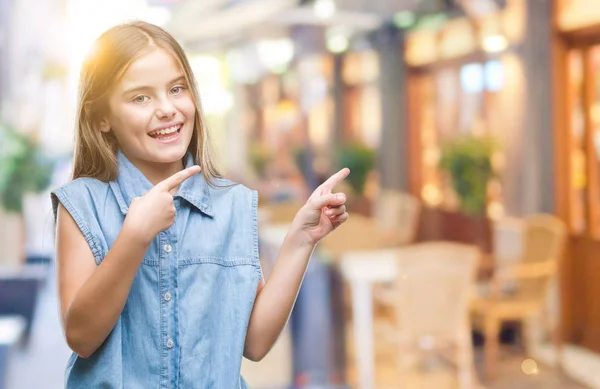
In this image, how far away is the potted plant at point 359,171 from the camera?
7.66m

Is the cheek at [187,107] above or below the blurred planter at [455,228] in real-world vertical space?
above

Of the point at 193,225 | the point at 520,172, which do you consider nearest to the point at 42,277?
the point at 193,225

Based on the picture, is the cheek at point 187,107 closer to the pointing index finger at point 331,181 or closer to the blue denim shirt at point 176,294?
the blue denim shirt at point 176,294

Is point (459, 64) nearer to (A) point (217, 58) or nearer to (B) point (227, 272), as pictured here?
(A) point (217, 58)

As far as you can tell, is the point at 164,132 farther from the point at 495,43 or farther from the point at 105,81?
the point at 495,43

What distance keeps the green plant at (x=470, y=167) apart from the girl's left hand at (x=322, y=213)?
14.8 ft

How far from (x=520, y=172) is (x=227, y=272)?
481 cm

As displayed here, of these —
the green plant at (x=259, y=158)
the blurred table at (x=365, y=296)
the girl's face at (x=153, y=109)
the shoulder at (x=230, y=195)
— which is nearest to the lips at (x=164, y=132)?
the girl's face at (x=153, y=109)

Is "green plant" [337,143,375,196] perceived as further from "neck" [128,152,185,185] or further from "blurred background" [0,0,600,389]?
"neck" [128,152,185,185]

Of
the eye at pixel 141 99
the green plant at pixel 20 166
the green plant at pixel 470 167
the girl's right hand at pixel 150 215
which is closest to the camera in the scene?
the girl's right hand at pixel 150 215

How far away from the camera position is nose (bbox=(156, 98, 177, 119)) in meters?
1.01

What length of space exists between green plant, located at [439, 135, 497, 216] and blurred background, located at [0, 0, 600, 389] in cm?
2

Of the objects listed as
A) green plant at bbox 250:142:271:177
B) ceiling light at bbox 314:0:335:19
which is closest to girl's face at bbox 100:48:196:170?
green plant at bbox 250:142:271:177

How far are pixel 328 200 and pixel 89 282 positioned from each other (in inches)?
12.4
